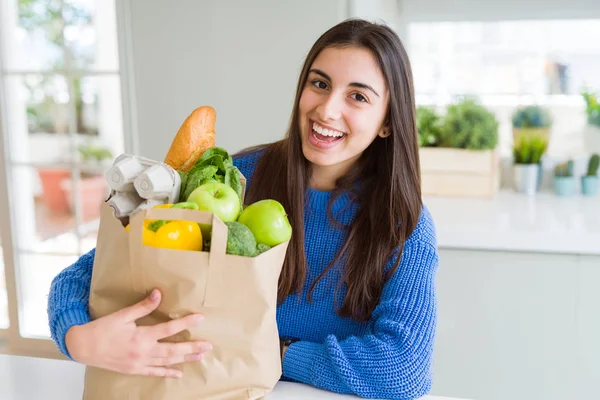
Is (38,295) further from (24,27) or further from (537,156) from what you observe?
(537,156)

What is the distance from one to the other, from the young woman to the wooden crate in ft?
3.56

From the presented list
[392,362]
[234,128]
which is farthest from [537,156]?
[392,362]

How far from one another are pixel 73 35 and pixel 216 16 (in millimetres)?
857

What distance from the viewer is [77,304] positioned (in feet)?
3.14

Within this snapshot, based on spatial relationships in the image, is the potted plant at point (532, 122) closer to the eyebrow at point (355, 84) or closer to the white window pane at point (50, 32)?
the eyebrow at point (355, 84)

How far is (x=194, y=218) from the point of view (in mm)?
757

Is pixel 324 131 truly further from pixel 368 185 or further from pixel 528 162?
pixel 528 162

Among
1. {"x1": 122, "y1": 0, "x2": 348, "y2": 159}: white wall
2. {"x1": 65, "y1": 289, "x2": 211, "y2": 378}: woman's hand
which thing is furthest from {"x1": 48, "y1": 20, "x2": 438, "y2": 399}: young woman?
{"x1": 122, "y1": 0, "x2": 348, "y2": 159}: white wall

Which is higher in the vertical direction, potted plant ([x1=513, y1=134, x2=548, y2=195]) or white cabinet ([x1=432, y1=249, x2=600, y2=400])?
potted plant ([x1=513, y1=134, x2=548, y2=195])

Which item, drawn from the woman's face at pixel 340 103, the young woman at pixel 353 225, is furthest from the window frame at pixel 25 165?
the woman's face at pixel 340 103

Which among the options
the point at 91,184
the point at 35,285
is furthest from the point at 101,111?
the point at 35,285

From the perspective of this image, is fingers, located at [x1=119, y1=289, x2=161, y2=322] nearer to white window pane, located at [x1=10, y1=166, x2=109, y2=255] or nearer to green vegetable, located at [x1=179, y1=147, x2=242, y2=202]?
green vegetable, located at [x1=179, y1=147, x2=242, y2=202]

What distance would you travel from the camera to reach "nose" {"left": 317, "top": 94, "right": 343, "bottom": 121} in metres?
1.25

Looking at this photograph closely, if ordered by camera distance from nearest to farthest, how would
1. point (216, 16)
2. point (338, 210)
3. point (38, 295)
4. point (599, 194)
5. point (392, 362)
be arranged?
point (392, 362)
point (338, 210)
point (216, 16)
point (599, 194)
point (38, 295)
